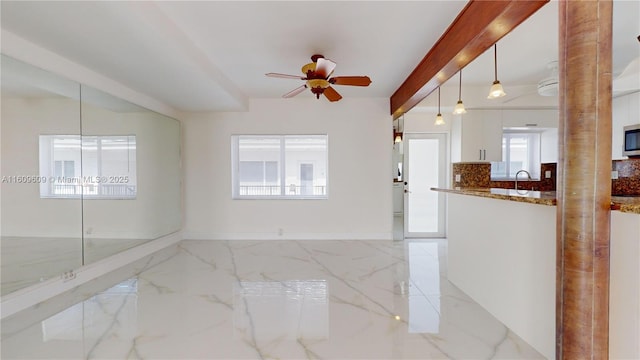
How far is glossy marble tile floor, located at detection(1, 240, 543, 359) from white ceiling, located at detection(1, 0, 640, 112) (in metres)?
2.19

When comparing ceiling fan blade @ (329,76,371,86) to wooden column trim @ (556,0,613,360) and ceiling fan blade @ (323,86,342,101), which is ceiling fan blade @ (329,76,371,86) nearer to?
ceiling fan blade @ (323,86,342,101)

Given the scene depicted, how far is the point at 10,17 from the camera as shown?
199 centimetres

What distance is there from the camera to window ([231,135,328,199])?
4891mm

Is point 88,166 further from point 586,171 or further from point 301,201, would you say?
point 586,171

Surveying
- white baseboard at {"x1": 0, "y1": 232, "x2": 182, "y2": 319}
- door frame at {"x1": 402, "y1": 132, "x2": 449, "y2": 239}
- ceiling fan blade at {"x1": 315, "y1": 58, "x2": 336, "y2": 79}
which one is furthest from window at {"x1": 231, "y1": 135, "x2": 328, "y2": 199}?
ceiling fan blade at {"x1": 315, "y1": 58, "x2": 336, "y2": 79}

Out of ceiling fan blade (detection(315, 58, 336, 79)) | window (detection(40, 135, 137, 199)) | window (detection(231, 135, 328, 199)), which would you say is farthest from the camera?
window (detection(231, 135, 328, 199))

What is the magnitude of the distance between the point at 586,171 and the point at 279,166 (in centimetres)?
417

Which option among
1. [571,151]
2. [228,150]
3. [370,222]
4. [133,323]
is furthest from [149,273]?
[571,151]

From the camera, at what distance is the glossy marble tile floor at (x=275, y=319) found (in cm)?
180

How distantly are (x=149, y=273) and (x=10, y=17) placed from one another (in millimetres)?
2659

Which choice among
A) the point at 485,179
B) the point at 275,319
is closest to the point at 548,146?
the point at 485,179

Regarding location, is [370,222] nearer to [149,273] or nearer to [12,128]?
[149,273]

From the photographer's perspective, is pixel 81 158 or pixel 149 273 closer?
pixel 81 158

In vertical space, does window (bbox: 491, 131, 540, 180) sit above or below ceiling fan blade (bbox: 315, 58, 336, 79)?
below
